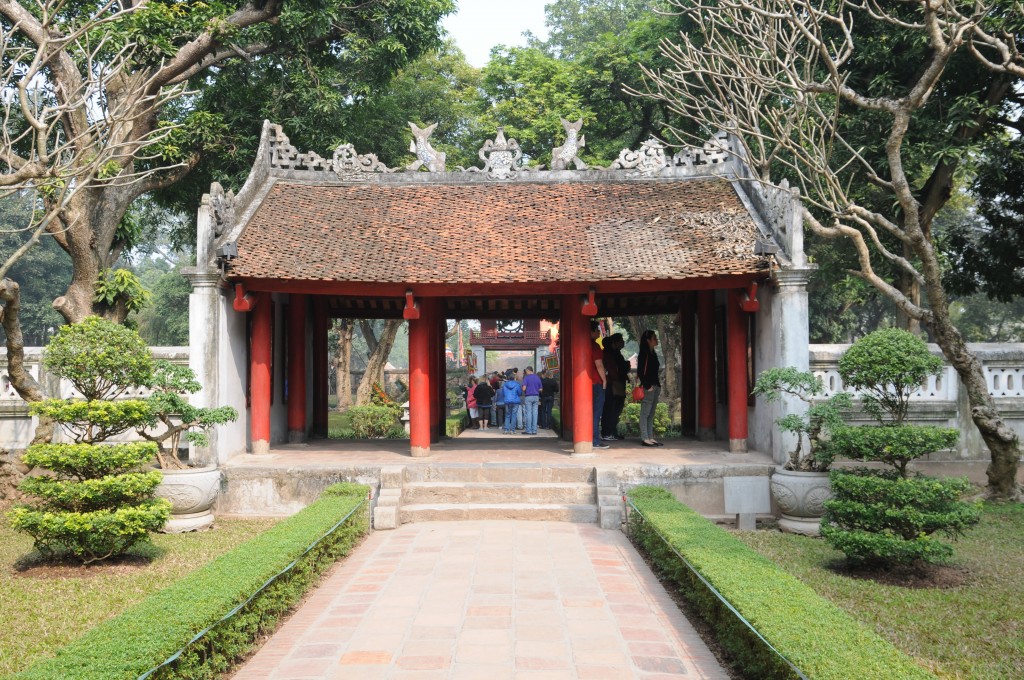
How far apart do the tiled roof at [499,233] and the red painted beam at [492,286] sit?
19cm

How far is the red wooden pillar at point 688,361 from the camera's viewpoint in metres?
14.0

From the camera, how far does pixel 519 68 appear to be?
24.2 metres

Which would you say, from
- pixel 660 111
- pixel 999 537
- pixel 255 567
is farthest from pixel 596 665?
pixel 660 111

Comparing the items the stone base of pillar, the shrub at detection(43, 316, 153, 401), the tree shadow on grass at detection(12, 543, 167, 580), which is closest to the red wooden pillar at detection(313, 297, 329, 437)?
the stone base of pillar

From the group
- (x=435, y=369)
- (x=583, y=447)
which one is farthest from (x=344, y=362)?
(x=583, y=447)

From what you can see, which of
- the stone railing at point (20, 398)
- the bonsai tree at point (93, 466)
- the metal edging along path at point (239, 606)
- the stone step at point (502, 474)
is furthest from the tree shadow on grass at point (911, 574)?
the stone railing at point (20, 398)

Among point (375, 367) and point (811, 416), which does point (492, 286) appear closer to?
point (811, 416)

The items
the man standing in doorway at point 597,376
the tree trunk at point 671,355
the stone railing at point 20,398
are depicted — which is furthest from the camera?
the tree trunk at point 671,355

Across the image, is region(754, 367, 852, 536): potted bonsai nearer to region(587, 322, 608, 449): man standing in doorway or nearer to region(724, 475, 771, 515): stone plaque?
region(724, 475, 771, 515): stone plaque

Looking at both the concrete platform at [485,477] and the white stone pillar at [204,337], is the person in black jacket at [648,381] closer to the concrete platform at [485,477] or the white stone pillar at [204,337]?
the concrete platform at [485,477]

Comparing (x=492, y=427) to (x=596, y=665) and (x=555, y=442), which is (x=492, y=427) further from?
(x=596, y=665)

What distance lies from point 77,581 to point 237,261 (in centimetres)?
494

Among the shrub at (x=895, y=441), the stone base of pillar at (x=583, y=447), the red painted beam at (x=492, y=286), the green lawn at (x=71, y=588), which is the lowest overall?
the green lawn at (x=71, y=588)

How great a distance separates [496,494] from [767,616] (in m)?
5.38
